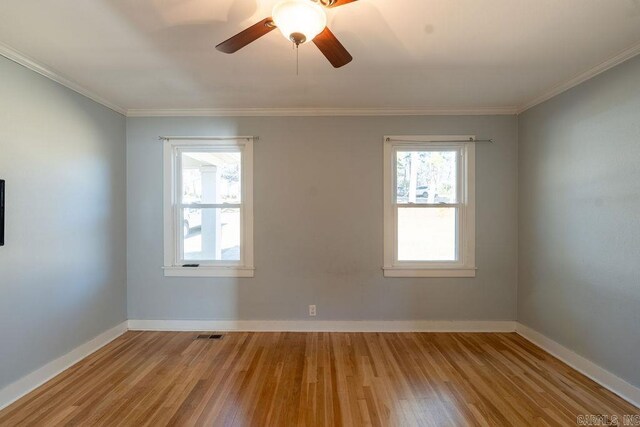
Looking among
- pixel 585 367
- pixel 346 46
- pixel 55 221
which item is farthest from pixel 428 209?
pixel 55 221

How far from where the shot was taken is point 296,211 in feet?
10.5

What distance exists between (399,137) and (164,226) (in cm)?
289

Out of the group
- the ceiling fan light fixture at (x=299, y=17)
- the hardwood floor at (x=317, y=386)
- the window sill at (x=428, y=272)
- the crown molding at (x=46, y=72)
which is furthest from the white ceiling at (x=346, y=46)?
the hardwood floor at (x=317, y=386)

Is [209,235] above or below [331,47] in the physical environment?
below

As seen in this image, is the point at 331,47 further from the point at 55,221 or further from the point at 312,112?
the point at 55,221

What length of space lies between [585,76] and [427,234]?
1935 millimetres

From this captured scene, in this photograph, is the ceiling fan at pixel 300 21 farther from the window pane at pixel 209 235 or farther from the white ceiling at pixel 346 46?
the window pane at pixel 209 235

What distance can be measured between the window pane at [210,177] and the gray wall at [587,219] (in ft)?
10.6

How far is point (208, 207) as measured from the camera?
326 centimetres

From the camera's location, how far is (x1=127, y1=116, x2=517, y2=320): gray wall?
3166 mm

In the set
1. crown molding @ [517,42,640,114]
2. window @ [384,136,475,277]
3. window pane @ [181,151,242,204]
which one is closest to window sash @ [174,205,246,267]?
window pane @ [181,151,242,204]

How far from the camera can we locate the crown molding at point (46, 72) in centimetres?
197

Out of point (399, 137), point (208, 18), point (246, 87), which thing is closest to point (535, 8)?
point (399, 137)

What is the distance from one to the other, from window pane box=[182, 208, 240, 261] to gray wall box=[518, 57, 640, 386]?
3276 millimetres
